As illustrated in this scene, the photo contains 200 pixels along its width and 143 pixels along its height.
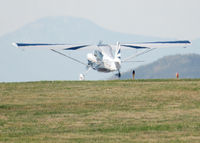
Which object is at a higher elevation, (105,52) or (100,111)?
(105,52)

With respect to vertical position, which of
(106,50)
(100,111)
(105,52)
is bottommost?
(100,111)

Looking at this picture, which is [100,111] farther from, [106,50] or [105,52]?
[106,50]

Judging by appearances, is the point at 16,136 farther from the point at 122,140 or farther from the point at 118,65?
the point at 118,65

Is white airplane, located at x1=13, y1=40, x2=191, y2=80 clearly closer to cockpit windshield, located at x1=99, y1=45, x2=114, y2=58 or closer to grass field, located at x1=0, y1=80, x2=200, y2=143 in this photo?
cockpit windshield, located at x1=99, y1=45, x2=114, y2=58

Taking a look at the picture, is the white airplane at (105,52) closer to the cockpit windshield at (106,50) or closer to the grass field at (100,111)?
the cockpit windshield at (106,50)

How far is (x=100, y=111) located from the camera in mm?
33812

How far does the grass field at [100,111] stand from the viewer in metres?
25.3

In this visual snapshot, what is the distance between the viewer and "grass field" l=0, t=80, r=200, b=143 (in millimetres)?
25281

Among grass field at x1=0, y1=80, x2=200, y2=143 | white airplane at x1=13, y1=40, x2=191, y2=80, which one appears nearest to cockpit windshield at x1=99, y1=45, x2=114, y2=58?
white airplane at x1=13, y1=40, x2=191, y2=80

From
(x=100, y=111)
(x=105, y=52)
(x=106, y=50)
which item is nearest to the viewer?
(x=100, y=111)

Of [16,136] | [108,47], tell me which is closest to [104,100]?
[16,136]

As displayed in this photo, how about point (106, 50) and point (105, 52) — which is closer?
point (105, 52)

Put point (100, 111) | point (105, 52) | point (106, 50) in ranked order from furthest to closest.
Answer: point (106, 50)
point (105, 52)
point (100, 111)

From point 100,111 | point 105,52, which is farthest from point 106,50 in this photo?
point 100,111
